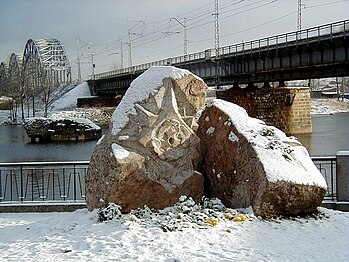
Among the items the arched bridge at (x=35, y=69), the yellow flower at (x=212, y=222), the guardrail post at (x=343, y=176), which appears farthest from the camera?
the arched bridge at (x=35, y=69)

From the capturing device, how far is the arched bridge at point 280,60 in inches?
1112

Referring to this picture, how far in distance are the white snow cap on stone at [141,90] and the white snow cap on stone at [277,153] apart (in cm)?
113

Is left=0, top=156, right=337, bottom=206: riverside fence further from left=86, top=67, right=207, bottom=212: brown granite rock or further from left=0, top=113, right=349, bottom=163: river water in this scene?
left=0, top=113, right=349, bottom=163: river water

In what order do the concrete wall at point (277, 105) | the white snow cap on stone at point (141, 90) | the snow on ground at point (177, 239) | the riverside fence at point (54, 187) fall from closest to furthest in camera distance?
1. the snow on ground at point (177, 239)
2. the white snow cap on stone at point (141, 90)
3. the riverside fence at point (54, 187)
4. the concrete wall at point (277, 105)

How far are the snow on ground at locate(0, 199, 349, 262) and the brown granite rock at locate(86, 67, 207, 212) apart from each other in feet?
1.26

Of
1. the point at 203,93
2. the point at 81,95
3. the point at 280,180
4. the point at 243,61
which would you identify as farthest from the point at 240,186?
the point at 81,95

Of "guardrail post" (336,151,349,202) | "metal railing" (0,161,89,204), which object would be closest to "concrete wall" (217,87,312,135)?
"metal railing" (0,161,89,204)

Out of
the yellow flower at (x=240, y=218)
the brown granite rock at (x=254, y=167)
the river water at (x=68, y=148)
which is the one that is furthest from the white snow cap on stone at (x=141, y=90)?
the river water at (x=68, y=148)

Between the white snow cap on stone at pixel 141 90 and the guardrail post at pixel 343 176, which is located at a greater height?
the white snow cap on stone at pixel 141 90

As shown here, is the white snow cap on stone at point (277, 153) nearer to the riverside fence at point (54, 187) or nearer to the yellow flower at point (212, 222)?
the yellow flower at point (212, 222)

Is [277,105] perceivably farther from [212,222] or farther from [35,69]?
[35,69]

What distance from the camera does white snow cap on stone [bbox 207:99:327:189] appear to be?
8.09 meters

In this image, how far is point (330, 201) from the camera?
9969 mm

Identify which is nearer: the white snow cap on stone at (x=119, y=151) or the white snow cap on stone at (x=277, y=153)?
the white snow cap on stone at (x=277, y=153)
